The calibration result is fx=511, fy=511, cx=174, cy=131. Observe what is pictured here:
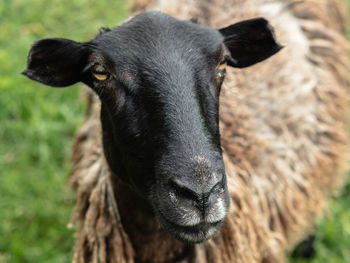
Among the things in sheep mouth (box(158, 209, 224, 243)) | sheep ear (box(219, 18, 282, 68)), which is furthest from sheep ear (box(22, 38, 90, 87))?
sheep mouth (box(158, 209, 224, 243))

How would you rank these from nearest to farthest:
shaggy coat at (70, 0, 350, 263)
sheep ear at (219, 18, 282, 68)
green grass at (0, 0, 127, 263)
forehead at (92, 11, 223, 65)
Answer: forehead at (92, 11, 223, 65), sheep ear at (219, 18, 282, 68), shaggy coat at (70, 0, 350, 263), green grass at (0, 0, 127, 263)

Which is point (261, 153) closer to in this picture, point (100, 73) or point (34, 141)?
point (100, 73)

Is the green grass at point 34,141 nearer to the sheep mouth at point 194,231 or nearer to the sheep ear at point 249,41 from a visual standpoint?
the sheep ear at point 249,41

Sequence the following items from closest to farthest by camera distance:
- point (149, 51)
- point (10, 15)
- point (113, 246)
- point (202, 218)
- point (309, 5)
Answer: point (202, 218)
point (149, 51)
point (113, 246)
point (309, 5)
point (10, 15)

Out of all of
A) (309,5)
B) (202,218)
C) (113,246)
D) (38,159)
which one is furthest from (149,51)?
(38,159)

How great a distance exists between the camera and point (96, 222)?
3.25m

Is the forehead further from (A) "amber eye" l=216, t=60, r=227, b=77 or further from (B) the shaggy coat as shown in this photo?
(B) the shaggy coat

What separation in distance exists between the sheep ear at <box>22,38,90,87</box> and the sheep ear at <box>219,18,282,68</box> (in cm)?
84

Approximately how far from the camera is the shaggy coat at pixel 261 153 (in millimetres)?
3094

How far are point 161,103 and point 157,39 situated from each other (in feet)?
1.23

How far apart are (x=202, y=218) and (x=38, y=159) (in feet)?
11.4

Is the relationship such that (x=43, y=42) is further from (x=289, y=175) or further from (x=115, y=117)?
(x=289, y=175)

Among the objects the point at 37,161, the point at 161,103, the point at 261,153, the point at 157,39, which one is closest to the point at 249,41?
the point at 157,39

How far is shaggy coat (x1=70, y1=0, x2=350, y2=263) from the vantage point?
3.09 metres
